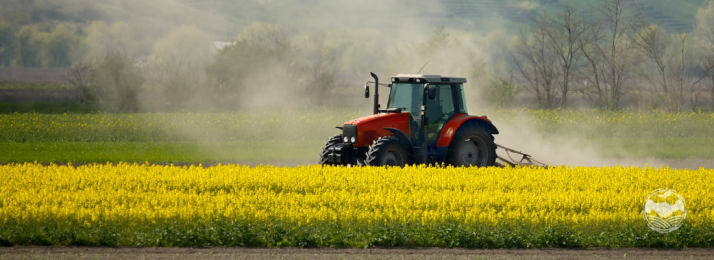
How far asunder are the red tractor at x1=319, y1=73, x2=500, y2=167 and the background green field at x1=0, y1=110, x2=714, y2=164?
4174 mm

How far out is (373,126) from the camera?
13.9 m

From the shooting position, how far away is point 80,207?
33.2ft

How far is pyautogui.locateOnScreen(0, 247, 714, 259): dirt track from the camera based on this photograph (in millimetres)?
7969

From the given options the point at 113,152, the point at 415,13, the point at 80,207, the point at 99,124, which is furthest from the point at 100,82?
the point at 415,13

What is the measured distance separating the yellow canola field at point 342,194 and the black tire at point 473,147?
1228mm

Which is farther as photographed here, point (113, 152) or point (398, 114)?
point (113, 152)

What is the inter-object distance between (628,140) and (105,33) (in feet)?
139

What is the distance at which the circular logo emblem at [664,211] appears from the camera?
361 inches

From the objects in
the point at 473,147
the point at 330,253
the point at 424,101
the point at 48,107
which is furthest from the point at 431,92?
the point at 48,107

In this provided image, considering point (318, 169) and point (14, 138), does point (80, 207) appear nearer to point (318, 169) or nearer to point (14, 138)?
point (318, 169)

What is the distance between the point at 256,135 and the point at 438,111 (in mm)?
15695

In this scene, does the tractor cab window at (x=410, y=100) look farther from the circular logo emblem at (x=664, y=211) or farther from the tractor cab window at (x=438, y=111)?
the circular logo emblem at (x=664, y=211)

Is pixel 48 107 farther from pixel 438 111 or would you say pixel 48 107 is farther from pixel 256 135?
pixel 438 111

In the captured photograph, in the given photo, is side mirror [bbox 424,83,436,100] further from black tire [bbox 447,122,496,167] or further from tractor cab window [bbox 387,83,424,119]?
black tire [bbox 447,122,496,167]
